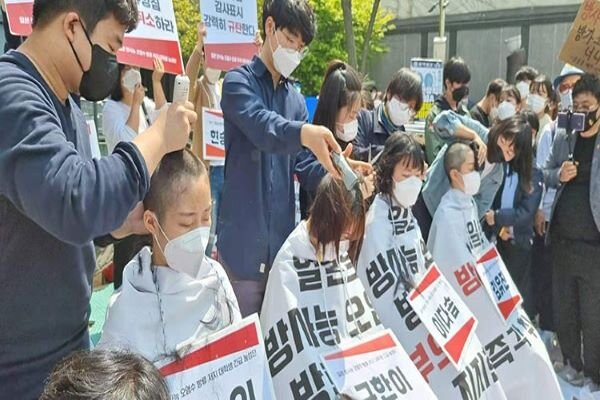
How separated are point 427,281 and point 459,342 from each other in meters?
0.30

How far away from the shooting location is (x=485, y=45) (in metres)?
21.0

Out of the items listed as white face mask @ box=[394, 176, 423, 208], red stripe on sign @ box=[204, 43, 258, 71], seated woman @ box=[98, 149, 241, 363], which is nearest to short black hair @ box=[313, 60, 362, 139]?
white face mask @ box=[394, 176, 423, 208]

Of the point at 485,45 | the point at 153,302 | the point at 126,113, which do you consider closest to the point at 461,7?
the point at 485,45

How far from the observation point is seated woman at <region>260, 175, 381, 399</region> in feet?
7.69

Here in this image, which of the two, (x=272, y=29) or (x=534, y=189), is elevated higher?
(x=272, y=29)

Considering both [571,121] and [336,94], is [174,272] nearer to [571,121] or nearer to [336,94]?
[336,94]

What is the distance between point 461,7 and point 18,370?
22.5 metres

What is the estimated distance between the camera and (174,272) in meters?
1.90

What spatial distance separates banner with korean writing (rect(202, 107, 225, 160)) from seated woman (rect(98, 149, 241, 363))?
2276 millimetres

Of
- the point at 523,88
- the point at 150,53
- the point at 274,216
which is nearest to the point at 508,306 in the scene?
the point at 274,216

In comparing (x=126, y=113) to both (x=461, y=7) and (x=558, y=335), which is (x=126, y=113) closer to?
(x=558, y=335)

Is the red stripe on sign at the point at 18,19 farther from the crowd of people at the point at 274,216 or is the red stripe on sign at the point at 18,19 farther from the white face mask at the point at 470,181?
the white face mask at the point at 470,181

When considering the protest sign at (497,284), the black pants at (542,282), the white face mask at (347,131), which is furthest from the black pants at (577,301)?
the white face mask at (347,131)

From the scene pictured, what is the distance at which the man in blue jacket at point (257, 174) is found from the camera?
251 cm
